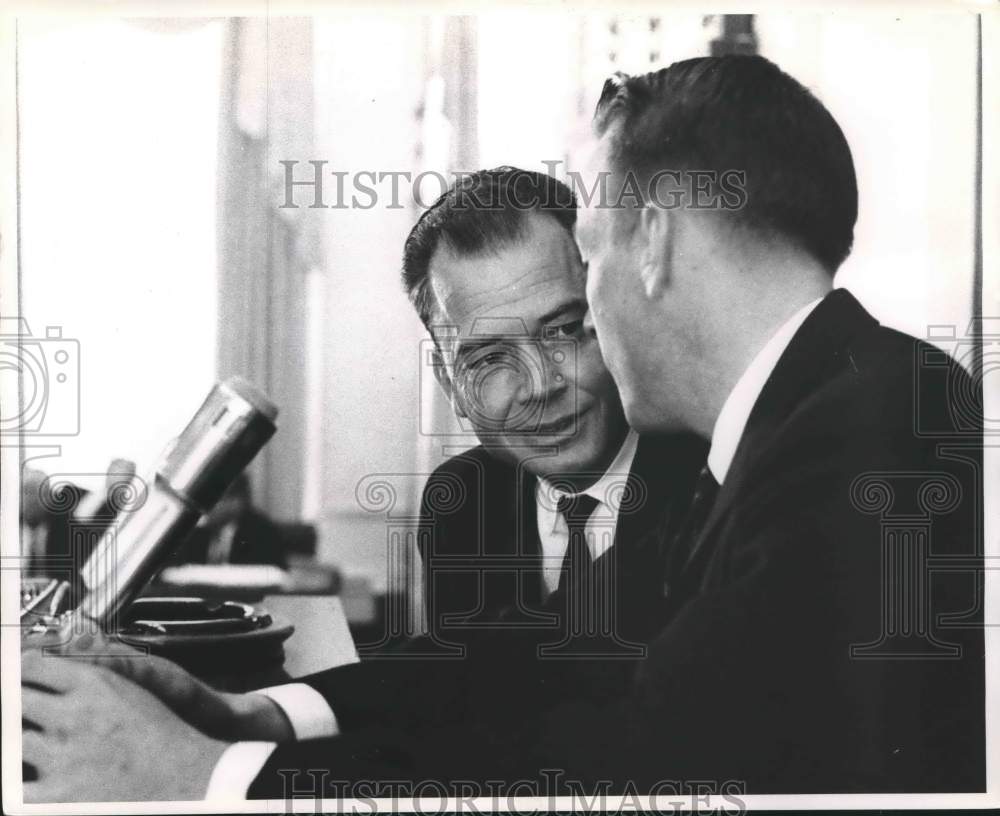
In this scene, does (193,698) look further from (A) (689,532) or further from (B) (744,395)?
(B) (744,395)

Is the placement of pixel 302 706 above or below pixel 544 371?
below

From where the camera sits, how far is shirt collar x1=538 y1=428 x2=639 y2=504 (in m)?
2.05

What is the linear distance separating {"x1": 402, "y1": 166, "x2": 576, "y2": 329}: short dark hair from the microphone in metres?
0.40

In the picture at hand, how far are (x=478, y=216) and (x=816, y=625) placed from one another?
1061 mm

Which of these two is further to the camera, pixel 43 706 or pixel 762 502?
pixel 43 706

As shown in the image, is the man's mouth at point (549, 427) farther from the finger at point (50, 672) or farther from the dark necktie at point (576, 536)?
the finger at point (50, 672)

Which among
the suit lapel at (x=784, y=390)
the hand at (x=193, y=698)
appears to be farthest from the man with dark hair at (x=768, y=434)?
the hand at (x=193, y=698)

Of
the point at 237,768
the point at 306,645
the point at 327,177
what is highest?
the point at 327,177

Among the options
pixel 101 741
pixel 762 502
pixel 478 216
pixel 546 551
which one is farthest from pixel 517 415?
pixel 101 741

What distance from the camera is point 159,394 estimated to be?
206 centimetres

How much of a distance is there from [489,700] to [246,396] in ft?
2.60

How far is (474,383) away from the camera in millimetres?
2051

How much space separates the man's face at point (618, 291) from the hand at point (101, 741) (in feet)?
3.72

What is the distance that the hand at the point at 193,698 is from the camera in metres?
2.04
